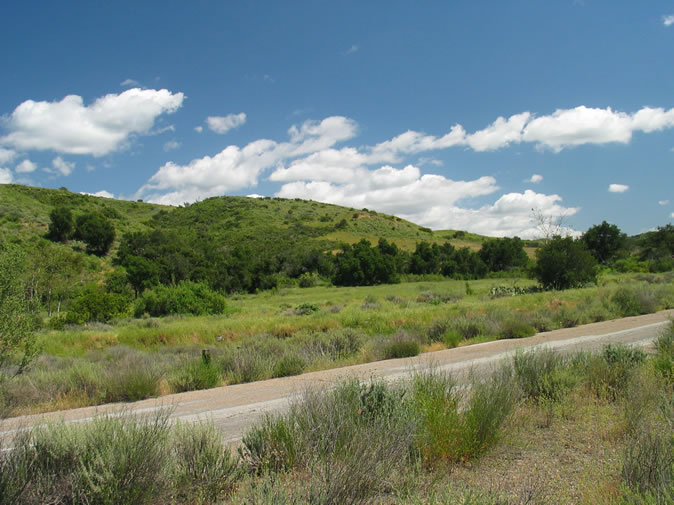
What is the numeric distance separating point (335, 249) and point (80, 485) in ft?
233

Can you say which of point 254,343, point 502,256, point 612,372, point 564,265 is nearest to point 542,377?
point 612,372

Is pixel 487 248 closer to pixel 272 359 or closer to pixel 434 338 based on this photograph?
pixel 434 338

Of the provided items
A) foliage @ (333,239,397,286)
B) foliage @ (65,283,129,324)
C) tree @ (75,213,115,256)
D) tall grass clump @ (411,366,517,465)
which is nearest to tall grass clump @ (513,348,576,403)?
tall grass clump @ (411,366,517,465)

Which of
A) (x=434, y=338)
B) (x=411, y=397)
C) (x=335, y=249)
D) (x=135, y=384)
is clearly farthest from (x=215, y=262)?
(x=411, y=397)

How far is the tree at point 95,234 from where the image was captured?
56.9 meters

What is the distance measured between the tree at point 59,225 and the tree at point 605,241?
67733 mm

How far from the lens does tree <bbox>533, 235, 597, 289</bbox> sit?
125 ft

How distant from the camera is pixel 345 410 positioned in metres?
5.04

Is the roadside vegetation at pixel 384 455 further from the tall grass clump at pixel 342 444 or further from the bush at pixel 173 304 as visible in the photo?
the bush at pixel 173 304

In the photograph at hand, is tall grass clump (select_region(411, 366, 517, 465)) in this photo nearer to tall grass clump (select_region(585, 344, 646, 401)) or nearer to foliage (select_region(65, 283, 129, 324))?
tall grass clump (select_region(585, 344, 646, 401))

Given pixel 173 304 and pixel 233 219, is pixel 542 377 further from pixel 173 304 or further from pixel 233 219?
pixel 233 219

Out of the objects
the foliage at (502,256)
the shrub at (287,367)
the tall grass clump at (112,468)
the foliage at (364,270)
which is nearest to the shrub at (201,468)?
the tall grass clump at (112,468)

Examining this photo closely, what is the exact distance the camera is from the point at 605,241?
6397 centimetres

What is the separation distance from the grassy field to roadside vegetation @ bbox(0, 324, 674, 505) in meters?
5.95
